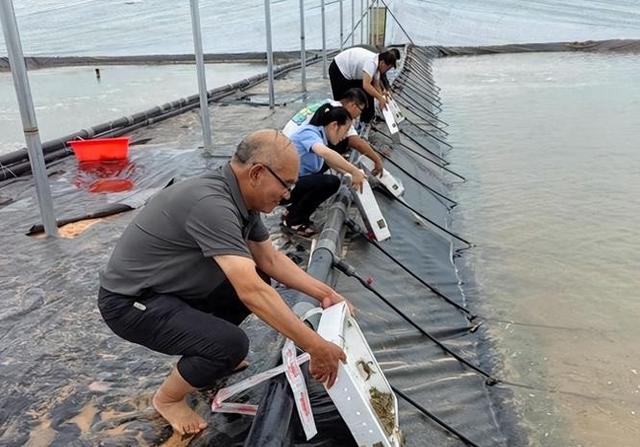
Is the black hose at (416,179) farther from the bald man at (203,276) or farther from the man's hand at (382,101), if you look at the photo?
the bald man at (203,276)

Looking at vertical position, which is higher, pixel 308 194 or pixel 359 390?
pixel 359 390

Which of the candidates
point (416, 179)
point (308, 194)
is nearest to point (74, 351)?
point (308, 194)

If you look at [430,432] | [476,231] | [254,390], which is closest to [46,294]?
[254,390]

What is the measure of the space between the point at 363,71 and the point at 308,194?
2215mm

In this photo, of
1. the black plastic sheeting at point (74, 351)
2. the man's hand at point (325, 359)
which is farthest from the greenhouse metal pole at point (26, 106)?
the man's hand at point (325, 359)

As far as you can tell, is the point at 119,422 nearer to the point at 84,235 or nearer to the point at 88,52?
the point at 84,235

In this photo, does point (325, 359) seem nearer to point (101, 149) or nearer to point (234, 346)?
point (234, 346)

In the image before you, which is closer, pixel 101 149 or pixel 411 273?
pixel 411 273

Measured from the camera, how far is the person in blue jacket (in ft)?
11.5

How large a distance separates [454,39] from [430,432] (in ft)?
55.8

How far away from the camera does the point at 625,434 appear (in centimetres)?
265

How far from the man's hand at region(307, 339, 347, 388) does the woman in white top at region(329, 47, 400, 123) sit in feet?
12.6

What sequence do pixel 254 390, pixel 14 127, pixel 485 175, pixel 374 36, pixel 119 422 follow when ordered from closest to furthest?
pixel 119 422 < pixel 254 390 < pixel 485 175 < pixel 14 127 < pixel 374 36

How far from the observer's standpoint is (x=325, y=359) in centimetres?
167
